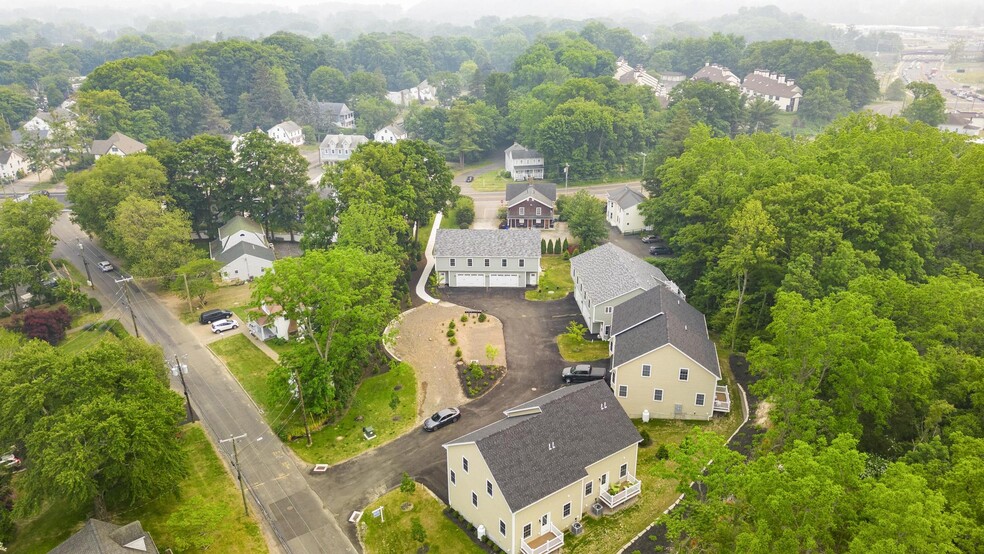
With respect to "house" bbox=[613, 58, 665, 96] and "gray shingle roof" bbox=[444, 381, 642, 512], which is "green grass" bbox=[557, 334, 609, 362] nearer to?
"gray shingle roof" bbox=[444, 381, 642, 512]

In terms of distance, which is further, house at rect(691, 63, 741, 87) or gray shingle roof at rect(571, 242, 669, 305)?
house at rect(691, 63, 741, 87)

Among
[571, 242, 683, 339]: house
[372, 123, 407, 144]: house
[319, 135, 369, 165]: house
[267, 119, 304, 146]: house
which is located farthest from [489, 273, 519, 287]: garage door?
[267, 119, 304, 146]: house

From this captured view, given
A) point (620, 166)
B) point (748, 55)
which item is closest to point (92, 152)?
point (620, 166)

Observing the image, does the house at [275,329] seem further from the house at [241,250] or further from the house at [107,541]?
the house at [107,541]

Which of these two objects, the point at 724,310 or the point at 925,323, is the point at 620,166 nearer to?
the point at 724,310

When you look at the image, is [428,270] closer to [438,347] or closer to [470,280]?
[470,280]

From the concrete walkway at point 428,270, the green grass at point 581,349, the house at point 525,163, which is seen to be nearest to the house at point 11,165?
the concrete walkway at point 428,270
